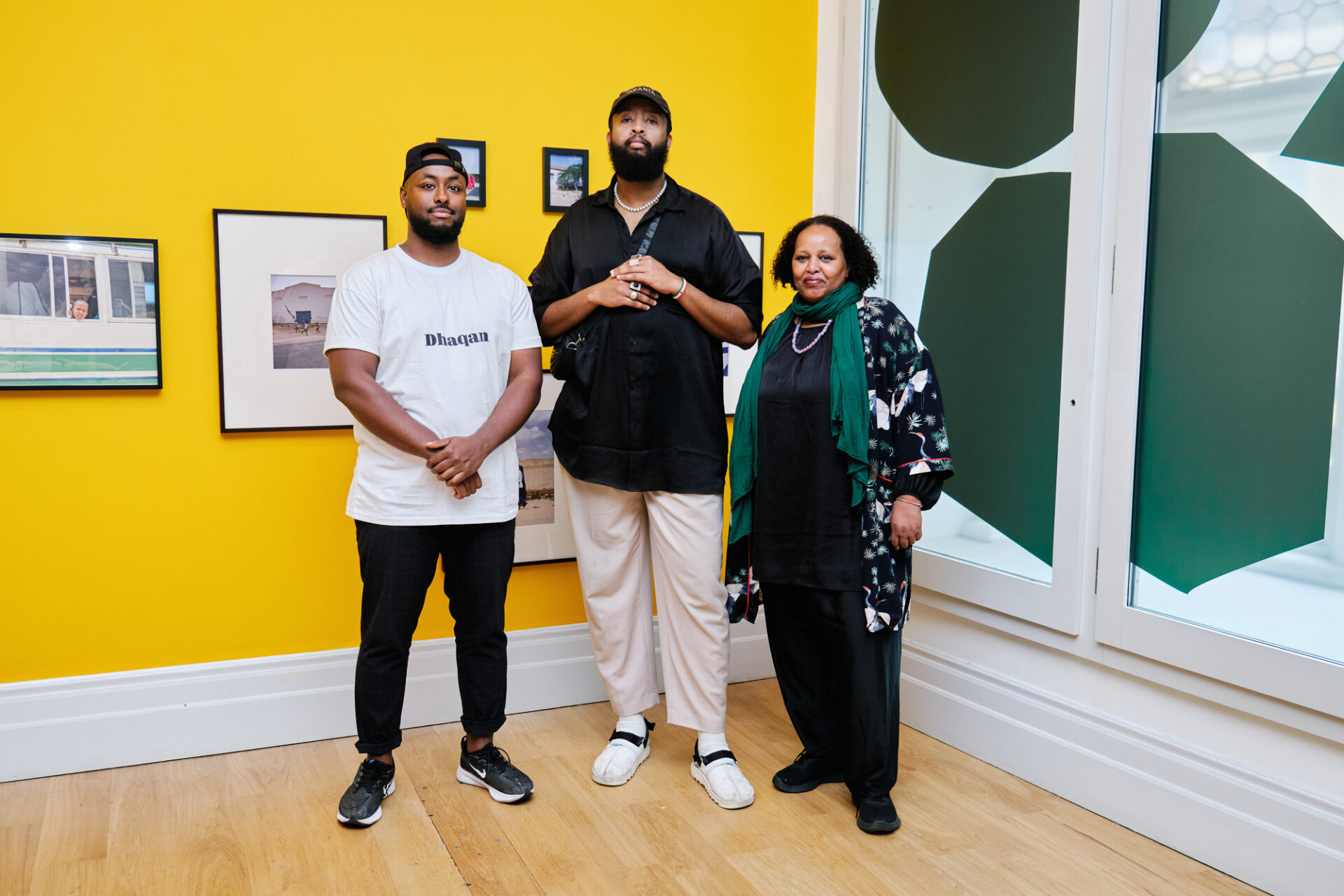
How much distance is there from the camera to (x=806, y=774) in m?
2.60

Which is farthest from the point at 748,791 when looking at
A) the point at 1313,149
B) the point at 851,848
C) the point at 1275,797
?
the point at 1313,149

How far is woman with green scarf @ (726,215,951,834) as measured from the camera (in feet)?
7.71

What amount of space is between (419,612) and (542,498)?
0.82 metres

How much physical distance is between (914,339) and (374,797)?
1.71 m

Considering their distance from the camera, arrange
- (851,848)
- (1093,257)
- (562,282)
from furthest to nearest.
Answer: (562,282)
(1093,257)
(851,848)

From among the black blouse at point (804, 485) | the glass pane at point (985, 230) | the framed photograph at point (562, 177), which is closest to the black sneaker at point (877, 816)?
the black blouse at point (804, 485)

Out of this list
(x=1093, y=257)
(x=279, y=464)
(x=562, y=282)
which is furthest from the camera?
(x=279, y=464)

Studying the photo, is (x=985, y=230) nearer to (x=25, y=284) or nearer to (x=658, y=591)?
(x=658, y=591)

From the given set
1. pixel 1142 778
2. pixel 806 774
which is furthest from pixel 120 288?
pixel 1142 778

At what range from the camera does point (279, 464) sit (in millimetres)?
2852

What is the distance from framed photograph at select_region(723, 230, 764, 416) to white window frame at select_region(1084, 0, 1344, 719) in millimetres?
1226

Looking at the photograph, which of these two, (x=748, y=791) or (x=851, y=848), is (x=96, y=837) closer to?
(x=748, y=791)

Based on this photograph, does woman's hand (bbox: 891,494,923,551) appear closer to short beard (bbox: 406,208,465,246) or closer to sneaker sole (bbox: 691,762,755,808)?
sneaker sole (bbox: 691,762,755,808)

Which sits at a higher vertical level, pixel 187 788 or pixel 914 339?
pixel 914 339
